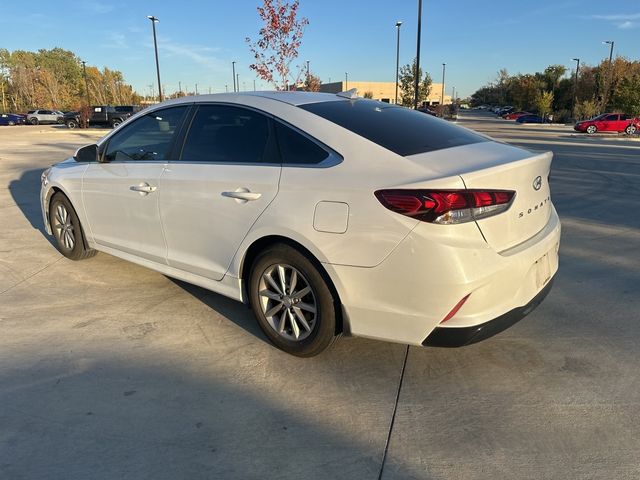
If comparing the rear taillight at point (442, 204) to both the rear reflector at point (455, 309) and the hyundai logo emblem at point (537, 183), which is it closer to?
the rear reflector at point (455, 309)

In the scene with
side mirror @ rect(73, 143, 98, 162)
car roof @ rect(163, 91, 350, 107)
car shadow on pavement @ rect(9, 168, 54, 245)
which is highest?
car roof @ rect(163, 91, 350, 107)

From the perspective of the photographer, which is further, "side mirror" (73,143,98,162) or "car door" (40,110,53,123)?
"car door" (40,110,53,123)

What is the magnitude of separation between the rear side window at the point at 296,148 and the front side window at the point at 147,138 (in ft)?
3.74

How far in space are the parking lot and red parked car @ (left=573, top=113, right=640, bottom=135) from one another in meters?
33.7

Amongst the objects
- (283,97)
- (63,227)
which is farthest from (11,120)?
(283,97)

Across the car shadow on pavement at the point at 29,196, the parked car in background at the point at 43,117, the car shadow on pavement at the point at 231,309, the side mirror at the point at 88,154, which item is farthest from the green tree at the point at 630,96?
the parked car in background at the point at 43,117

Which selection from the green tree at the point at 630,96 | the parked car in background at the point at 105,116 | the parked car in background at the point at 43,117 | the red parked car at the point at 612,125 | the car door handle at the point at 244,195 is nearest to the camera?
the car door handle at the point at 244,195

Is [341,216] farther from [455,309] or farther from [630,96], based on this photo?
[630,96]

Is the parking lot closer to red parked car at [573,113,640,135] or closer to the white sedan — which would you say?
the white sedan

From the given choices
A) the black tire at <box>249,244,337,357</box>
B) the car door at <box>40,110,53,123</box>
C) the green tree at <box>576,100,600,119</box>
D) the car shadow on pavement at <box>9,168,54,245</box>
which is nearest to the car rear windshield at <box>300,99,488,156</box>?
the black tire at <box>249,244,337,357</box>

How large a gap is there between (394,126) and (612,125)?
36.8m

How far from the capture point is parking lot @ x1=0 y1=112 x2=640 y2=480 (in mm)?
2326

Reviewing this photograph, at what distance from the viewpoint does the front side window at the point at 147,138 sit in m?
3.98

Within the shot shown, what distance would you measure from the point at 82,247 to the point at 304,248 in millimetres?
3208
